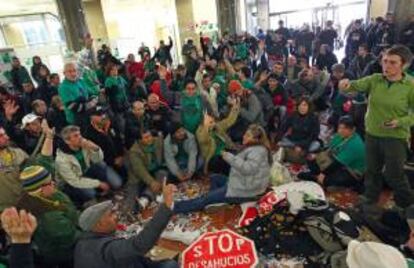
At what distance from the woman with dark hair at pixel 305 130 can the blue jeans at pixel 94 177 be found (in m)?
2.51

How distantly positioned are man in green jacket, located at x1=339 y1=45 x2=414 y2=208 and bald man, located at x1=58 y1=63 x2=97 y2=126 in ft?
11.7

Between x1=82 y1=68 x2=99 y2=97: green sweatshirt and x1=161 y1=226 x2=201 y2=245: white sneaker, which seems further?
x1=82 y1=68 x2=99 y2=97: green sweatshirt

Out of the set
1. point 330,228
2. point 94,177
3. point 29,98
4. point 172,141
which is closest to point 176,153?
point 172,141

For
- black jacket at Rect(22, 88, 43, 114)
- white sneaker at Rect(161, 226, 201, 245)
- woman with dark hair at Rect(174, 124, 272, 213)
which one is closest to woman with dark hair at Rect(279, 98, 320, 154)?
woman with dark hair at Rect(174, 124, 272, 213)

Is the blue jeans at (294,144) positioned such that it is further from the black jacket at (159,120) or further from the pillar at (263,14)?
the pillar at (263,14)

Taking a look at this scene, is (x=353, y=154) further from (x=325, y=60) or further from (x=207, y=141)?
(x=325, y=60)

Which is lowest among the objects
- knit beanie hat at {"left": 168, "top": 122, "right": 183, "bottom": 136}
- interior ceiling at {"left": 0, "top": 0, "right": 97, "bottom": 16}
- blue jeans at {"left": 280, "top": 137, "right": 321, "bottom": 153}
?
blue jeans at {"left": 280, "top": 137, "right": 321, "bottom": 153}

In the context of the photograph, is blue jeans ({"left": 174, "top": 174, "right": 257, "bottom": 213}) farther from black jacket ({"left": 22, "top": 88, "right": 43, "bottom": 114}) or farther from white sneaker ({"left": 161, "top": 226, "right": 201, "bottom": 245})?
black jacket ({"left": 22, "top": 88, "right": 43, "bottom": 114})

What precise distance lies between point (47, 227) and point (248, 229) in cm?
178

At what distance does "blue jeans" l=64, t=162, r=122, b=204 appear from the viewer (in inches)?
157

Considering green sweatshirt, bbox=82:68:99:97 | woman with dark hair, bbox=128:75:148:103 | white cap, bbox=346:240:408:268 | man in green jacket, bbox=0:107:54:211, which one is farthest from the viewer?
woman with dark hair, bbox=128:75:148:103

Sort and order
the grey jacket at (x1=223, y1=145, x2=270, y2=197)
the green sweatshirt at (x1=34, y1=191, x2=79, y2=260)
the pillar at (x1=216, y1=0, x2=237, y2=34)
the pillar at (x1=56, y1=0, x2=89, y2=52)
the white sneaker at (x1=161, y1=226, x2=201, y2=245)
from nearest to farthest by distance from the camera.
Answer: the green sweatshirt at (x1=34, y1=191, x2=79, y2=260) < the white sneaker at (x1=161, y1=226, x2=201, y2=245) < the grey jacket at (x1=223, y1=145, x2=270, y2=197) < the pillar at (x1=56, y1=0, x2=89, y2=52) < the pillar at (x1=216, y1=0, x2=237, y2=34)

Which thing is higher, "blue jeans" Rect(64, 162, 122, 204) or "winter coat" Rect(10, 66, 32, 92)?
"winter coat" Rect(10, 66, 32, 92)

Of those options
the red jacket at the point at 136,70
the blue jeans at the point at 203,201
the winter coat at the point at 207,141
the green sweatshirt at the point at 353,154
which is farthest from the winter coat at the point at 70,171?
the red jacket at the point at 136,70
